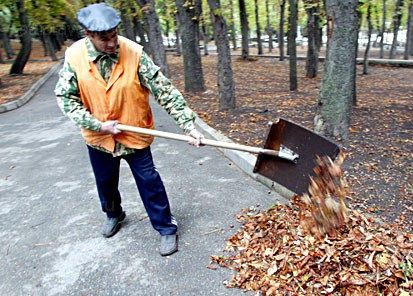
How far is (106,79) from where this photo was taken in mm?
2699

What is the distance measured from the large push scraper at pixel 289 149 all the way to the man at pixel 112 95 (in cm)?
13

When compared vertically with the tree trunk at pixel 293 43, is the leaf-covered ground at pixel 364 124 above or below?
below

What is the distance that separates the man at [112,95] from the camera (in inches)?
102

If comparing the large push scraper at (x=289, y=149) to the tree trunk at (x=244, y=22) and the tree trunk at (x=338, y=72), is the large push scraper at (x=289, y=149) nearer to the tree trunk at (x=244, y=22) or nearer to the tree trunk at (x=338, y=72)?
the tree trunk at (x=338, y=72)

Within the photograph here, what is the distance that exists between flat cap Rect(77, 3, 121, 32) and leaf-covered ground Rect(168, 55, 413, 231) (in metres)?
2.65

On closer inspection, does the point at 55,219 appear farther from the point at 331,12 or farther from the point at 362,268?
the point at 331,12

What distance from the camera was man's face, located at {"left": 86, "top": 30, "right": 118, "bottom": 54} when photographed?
2533mm

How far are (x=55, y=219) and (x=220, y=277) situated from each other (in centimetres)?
195

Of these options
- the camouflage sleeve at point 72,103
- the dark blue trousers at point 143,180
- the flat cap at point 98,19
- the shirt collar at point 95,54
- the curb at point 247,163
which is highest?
the flat cap at point 98,19

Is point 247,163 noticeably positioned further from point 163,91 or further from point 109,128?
point 109,128

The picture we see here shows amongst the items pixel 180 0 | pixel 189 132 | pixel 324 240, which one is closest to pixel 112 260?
pixel 189 132

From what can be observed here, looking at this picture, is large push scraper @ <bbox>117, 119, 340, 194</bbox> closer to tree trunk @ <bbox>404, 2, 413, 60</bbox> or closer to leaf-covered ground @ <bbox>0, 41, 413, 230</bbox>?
leaf-covered ground @ <bbox>0, 41, 413, 230</bbox>

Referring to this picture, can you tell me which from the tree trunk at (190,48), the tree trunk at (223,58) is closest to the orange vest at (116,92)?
the tree trunk at (223,58)

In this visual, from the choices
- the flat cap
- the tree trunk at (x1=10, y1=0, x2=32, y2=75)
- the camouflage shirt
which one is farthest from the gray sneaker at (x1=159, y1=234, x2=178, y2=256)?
the tree trunk at (x1=10, y1=0, x2=32, y2=75)
